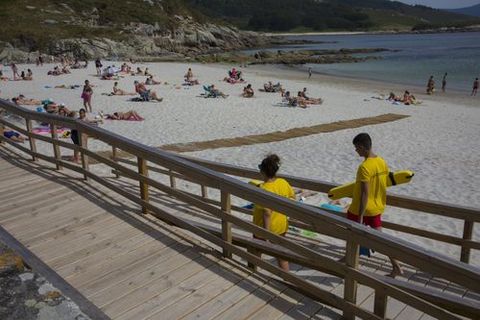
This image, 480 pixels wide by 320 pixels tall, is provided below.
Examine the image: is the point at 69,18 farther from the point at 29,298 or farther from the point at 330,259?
the point at 330,259

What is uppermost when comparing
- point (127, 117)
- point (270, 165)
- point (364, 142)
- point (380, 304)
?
point (364, 142)

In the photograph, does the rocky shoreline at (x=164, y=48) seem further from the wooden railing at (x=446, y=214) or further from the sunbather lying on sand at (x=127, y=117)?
the wooden railing at (x=446, y=214)

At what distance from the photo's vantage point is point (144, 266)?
4.23 metres

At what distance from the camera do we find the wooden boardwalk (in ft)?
11.9

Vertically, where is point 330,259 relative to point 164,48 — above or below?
below

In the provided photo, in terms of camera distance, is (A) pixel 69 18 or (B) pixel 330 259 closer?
(B) pixel 330 259

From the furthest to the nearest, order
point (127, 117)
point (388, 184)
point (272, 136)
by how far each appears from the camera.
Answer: point (127, 117) < point (272, 136) < point (388, 184)

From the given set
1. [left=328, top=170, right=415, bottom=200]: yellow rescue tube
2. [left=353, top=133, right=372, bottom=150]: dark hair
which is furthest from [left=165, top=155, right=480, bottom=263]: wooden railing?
[left=353, top=133, right=372, bottom=150]: dark hair

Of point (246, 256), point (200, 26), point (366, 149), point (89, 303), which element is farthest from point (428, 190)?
point (200, 26)

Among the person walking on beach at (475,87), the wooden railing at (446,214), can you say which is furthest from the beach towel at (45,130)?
the person walking on beach at (475,87)

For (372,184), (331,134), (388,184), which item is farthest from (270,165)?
(331,134)

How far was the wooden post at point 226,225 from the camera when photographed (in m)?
4.20

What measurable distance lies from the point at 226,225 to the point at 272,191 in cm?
57

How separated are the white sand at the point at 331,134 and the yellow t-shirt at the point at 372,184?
265cm
